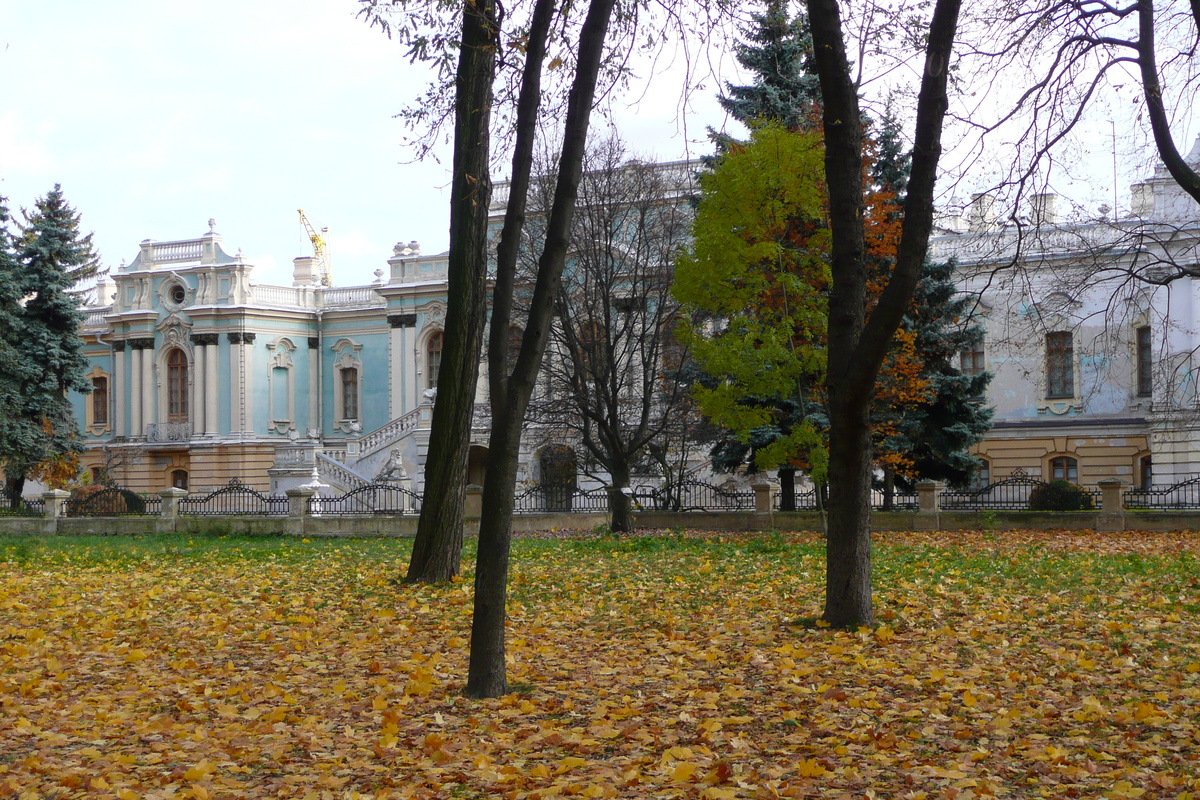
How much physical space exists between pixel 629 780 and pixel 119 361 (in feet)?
164

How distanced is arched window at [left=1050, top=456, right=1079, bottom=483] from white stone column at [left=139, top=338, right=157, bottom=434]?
36.9 metres

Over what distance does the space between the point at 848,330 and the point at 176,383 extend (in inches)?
1783

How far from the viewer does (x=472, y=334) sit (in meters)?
12.5

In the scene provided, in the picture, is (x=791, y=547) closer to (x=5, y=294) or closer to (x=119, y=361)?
(x=5, y=294)

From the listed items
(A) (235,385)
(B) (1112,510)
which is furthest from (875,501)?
(A) (235,385)

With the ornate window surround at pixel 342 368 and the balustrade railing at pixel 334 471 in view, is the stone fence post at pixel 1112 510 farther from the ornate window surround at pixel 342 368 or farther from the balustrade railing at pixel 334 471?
the ornate window surround at pixel 342 368

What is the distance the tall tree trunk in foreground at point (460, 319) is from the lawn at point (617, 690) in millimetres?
672

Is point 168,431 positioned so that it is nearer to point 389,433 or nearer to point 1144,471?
point 389,433

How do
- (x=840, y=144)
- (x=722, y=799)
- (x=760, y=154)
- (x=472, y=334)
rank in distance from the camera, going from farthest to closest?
(x=760, y=154)
(x=472, y=334)
(x=840, y=144)
(x=722, y=799)

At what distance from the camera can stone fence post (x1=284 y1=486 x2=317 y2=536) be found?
80.6 ft

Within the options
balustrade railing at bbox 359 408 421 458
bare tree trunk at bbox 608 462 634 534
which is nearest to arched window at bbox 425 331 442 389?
balustrade railing at bbox 359 408 421 458

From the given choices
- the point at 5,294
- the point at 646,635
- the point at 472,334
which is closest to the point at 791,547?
the point at 472,334

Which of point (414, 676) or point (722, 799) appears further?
point (414, 676)

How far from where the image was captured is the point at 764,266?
17609 millimetres
